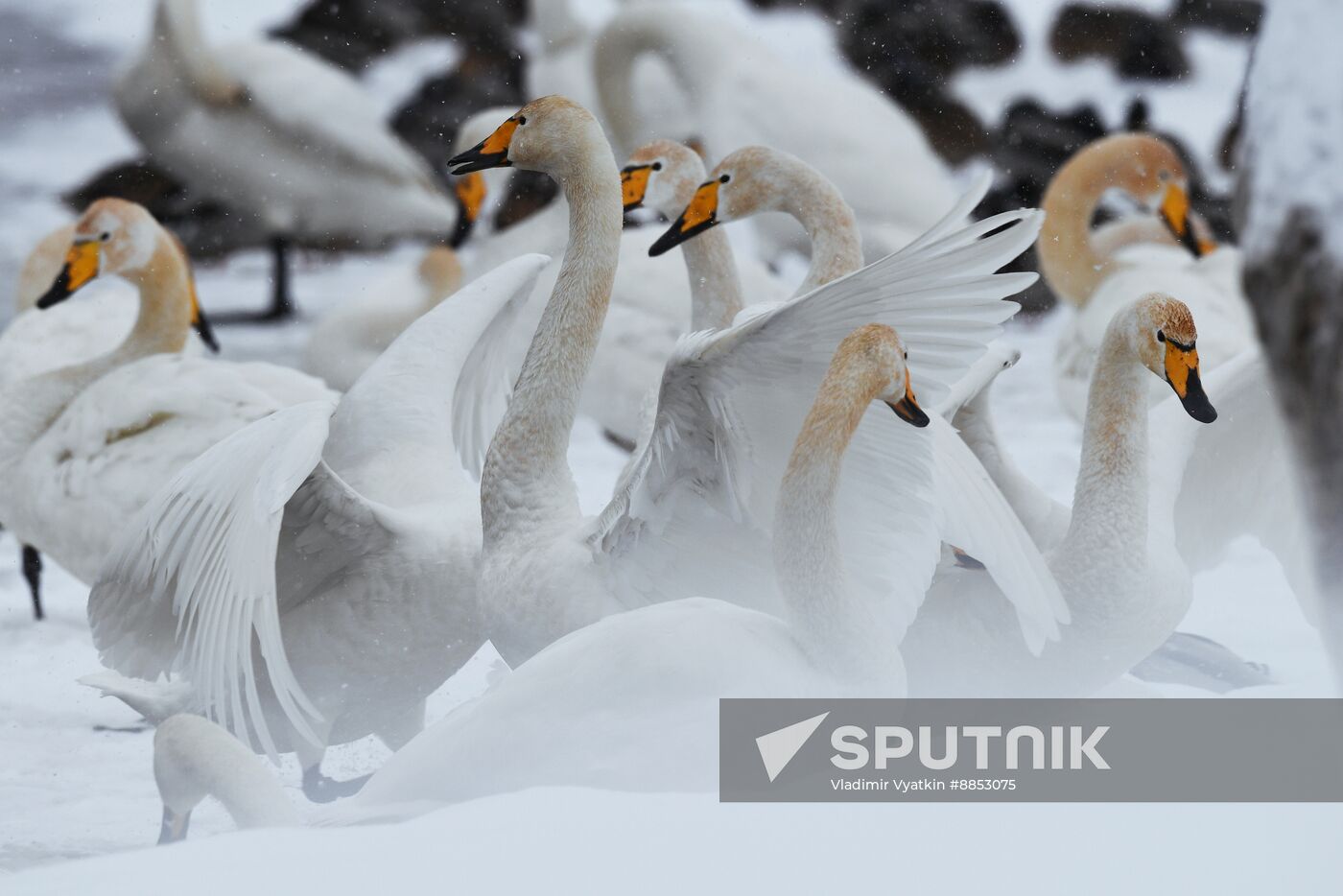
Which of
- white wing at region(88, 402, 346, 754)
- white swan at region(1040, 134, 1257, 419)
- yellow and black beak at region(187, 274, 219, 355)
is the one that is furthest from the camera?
white swan at region(1040, 134, 1257, 419)

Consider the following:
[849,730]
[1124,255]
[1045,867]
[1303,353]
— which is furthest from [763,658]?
[1124,255]

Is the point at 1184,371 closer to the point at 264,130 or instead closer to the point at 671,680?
the point at 671,680

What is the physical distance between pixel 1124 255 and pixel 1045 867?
283 cm

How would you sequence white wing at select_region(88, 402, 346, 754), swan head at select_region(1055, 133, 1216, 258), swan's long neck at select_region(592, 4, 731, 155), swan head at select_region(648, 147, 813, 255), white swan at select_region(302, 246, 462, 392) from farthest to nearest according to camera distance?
swan's long neck at select_region(592, 4, 731, 155) < white swan at select_region(302, 246, 462, 392) < swan head at select_region(1055, 133, 1216, 258) < swan head at select_region(648, 147, 813, 255) < white wing at select_region(88, 402, 346, 754)

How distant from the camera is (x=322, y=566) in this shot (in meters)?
2.70

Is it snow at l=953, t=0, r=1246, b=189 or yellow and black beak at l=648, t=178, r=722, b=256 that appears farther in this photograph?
snow at l=953, t=0, r=1246, b=189

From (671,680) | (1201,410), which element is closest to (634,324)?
(1201,410)

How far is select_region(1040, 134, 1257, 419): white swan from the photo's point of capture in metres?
4.07

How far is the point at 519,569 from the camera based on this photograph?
242cm

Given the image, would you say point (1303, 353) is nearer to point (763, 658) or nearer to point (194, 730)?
point (763, 658)

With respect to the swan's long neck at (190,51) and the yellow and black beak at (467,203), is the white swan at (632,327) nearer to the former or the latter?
the yellow and black beak at (467,203)

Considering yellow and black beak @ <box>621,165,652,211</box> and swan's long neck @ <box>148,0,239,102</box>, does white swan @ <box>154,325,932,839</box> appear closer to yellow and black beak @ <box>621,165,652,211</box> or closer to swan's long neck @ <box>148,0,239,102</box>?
yellow and black beak @ <box>621,165,652,211</box>

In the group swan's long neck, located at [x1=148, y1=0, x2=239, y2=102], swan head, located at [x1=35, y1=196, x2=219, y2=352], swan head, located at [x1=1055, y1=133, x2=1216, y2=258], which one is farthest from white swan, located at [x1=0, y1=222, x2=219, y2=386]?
swan head, located at [x1=1055, y1=133, x2=1216, y2=258]

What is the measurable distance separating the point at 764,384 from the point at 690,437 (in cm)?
13
